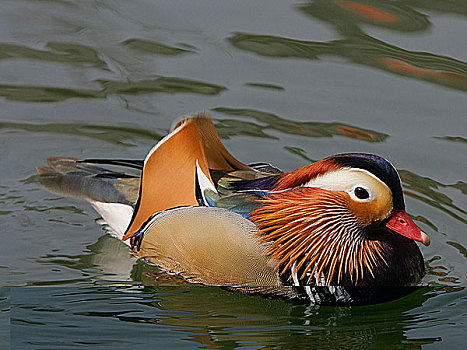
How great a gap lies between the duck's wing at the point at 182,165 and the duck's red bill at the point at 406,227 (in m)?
0.92

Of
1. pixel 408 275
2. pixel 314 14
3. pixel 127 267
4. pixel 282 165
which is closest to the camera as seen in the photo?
pixel 408 275

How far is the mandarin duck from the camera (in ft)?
13.4

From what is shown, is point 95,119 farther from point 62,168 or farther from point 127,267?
point 127,267

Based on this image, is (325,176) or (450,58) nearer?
(325,176)

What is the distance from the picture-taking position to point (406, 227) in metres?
3.91

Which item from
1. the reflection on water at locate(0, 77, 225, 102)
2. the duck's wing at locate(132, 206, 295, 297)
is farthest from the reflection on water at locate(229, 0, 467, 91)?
the duck's wing at locate(132, 206, 295, 297)

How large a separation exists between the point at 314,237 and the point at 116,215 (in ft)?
3.72

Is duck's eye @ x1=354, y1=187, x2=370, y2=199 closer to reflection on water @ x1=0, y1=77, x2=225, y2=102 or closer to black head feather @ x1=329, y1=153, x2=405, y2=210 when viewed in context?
black head feather @ x1=329, y1=153, x2=405, y2=210

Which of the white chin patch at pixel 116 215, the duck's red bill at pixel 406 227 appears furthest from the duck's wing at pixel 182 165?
the duck's red bill at pixel 406 227

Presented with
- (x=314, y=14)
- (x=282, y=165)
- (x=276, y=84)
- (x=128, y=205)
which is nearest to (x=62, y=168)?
(x=128, y=205)

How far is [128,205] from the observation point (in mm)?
4707

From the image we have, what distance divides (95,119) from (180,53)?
40.6 inches

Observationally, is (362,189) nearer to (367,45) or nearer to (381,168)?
(381,168)

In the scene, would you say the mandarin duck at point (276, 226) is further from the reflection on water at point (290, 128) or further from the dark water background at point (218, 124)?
the reflection on water at point (290, 128)
